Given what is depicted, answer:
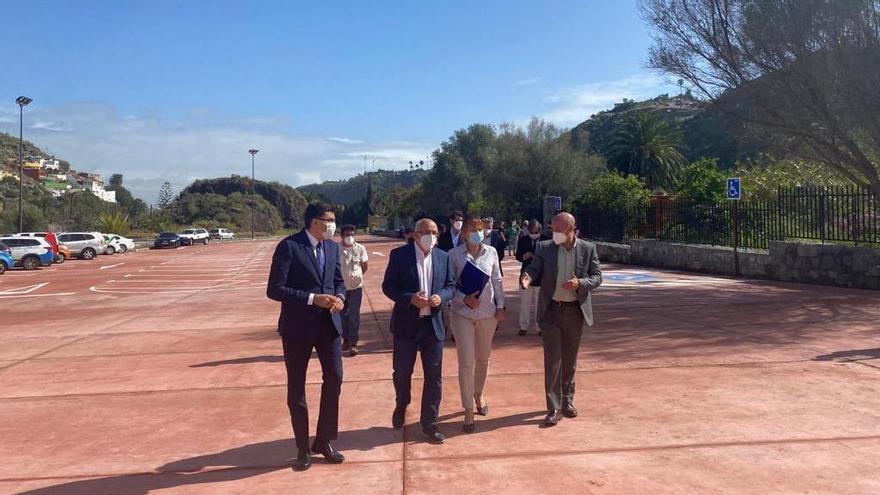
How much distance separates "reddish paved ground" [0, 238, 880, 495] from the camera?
514 centimetres

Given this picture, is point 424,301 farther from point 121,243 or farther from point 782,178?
point 121,243

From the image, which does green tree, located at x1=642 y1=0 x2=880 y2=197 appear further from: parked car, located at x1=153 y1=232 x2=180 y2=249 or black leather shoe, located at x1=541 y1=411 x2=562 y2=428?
parked car, located at x1=153 y1=232 x2=180 y2=249

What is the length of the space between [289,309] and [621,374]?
4195mm

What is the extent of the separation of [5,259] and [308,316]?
32518 millimetres

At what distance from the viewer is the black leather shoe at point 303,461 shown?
5.40 meters

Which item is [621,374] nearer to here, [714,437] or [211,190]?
[714,437]

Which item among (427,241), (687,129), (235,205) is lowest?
(427,241)

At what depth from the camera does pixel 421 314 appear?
19.8 ft

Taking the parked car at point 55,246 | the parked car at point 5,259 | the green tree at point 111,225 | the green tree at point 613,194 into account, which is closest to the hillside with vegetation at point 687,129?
the green tree at point 613,194

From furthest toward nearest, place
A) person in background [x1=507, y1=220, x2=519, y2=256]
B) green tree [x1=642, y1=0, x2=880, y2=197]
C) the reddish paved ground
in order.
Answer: person in background [x1=507, y1=220, x2=519, y2=256] → green tree [x1=642, y1=0, x2=880, y2=197] → the reddish paved ground

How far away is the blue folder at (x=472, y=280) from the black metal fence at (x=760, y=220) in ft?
40.9

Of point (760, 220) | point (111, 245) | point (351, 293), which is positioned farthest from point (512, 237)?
point (351, 293)

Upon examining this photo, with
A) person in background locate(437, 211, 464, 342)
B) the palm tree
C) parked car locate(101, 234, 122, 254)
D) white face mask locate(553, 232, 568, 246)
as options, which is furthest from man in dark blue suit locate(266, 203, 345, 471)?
the palm tree

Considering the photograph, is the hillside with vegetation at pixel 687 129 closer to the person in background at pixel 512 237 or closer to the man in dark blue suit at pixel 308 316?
the person in background at pixel 512 237
